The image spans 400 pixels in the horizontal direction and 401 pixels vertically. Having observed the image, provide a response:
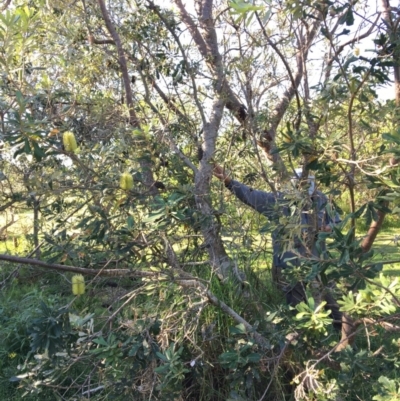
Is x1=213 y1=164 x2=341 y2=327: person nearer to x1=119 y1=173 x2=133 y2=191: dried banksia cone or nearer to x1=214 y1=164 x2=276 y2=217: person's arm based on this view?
x1=214 y1=164 x2=276 y2=217: person's arm

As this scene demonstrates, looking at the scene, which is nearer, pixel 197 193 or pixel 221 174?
pixel 197 193

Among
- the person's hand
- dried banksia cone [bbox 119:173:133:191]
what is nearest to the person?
the person's hand

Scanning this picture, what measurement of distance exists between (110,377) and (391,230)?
22.3 ft

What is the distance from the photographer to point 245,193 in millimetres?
3447

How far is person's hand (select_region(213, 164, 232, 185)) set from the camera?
337cm

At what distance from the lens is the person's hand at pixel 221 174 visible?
11.1ft

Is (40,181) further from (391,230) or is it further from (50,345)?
(391,230)

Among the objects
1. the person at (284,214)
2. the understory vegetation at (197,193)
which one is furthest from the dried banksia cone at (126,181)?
the person at (284,214)

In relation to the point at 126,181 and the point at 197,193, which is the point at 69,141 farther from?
the point at 197,193

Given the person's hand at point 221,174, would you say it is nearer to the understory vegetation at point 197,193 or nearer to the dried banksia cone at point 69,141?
the understory vegetation at point 197,193

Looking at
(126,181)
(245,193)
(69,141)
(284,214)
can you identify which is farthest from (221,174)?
(69,141)

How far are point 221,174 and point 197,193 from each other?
1.20 feet

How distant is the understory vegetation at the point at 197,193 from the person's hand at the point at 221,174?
0.03m

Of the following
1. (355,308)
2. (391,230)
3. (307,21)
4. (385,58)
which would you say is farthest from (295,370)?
(391,230)
